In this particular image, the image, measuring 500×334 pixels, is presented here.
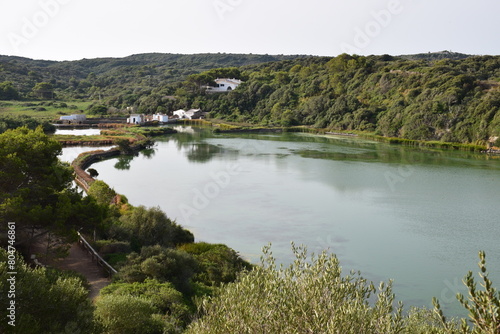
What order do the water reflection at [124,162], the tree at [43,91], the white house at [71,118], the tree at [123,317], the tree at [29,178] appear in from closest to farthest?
1. the tree at [123,317]
2. the tree at [29,178]
3. the water reflection at [124,162]
4. the white house at [71,118]
5. the tree at [43,91]

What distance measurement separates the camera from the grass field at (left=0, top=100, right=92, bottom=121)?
7157cm

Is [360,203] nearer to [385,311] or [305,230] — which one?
[305,230]

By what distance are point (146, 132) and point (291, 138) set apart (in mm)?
20779

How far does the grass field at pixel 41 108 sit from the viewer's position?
7157 centimetres

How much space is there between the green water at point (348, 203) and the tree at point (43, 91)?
205 ft

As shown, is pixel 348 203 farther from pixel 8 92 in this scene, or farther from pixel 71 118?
pixel 8 92

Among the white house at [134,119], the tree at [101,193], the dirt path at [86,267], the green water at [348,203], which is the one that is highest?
the white house at [134,119]

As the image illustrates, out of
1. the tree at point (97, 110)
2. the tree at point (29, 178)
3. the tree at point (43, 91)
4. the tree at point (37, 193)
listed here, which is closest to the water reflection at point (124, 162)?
the tree at point (29, 178)

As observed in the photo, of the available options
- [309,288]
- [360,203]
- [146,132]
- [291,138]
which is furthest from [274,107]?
[309,288]

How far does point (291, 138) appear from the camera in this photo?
59281 mm

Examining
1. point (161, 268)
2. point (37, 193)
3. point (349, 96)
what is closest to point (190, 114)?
point (349, 96)

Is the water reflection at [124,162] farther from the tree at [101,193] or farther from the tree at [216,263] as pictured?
the tree at [216,263]

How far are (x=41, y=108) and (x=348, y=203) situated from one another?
71.8 m

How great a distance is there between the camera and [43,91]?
95250 mm
